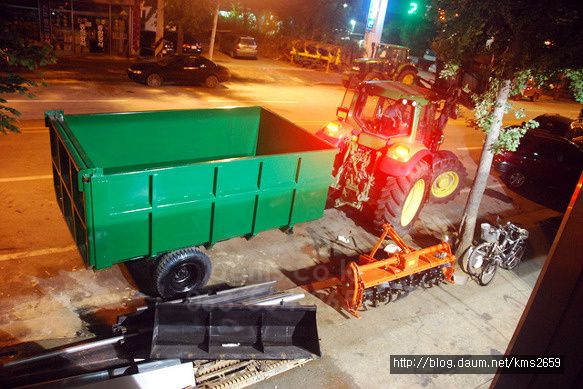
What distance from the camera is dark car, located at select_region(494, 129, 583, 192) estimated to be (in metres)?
11.1

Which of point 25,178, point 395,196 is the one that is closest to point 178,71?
point 25,178

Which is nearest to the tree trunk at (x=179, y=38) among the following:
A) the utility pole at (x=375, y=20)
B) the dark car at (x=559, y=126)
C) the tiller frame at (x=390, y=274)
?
the utility pole at (x=375, y=20)

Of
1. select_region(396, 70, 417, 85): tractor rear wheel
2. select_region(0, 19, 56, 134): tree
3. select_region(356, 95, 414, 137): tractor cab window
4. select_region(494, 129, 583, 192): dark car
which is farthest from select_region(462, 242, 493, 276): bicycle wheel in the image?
select_region(396, 70, 417, 85): tractor rear wheel

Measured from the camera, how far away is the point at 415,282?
6520mm

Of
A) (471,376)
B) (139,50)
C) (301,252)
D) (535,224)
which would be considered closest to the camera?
(471,376)

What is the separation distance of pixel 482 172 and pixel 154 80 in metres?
13.9

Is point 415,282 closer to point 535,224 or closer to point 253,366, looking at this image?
point 253,366

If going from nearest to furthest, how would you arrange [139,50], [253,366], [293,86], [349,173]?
1. [253,366]
2. [349,173]
3. [293,86]
4. [139,50]

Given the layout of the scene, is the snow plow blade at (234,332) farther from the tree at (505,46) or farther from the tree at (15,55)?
the tree at (505,46)

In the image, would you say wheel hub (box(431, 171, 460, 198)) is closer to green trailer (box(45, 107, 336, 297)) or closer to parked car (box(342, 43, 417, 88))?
green trailer (box(45, 107, 336, 297))

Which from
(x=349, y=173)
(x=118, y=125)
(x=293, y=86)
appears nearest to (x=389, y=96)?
(x=349, y=173)

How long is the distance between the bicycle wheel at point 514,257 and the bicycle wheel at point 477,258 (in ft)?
2.59

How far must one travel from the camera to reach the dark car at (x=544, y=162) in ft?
36.3

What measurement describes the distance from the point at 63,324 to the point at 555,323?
5177mm
